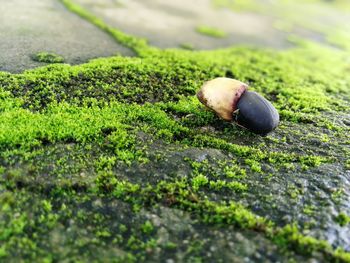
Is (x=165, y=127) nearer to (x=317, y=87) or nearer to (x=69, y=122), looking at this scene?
(x=69, y=122)

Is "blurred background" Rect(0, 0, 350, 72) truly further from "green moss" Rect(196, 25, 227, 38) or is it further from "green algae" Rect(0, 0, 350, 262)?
"green algae" Rect(0, 0, 350, 262)

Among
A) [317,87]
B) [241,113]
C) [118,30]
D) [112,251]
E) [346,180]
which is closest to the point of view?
[112,251]

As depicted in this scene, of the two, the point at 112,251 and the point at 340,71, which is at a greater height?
the point at 340,71

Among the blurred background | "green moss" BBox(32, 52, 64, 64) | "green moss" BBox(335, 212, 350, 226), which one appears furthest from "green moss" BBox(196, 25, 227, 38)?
"green moss" BBox(335, 212, 350, 226)

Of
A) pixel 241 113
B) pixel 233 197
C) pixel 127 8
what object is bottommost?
pixel 233 197

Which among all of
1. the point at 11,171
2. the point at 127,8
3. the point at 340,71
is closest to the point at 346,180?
the point at 11,171

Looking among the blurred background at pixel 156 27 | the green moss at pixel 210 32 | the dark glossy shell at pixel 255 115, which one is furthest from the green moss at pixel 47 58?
the green moss at pixel 210 32

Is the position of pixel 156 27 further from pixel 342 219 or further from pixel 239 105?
pixel 342 219
